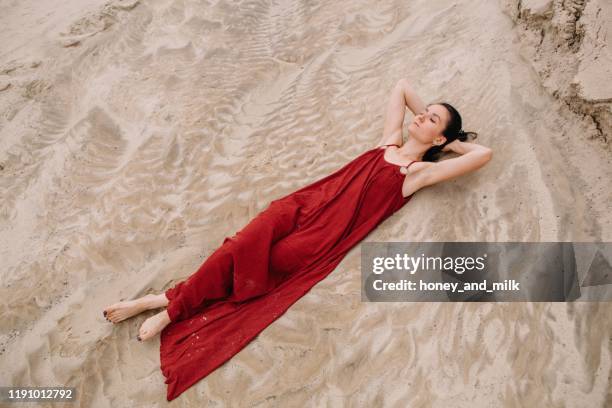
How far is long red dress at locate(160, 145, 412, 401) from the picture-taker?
7.73ft

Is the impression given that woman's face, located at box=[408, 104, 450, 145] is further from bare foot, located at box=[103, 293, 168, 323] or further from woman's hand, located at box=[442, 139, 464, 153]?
bare foot, located at box=[103, 293, 168, 323]

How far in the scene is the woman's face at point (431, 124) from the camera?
104 inches

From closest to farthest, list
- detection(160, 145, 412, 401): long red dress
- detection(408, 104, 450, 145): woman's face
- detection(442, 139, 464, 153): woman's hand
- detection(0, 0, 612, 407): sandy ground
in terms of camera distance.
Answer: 1. detection(0, 0, 612, 407): sandy ground
2. detection(160, 145, 412, 401): long red dress
3. detection(408, 104, 450, 145): woman's face
4. detection(442, 139, 464, 153): woman's hand

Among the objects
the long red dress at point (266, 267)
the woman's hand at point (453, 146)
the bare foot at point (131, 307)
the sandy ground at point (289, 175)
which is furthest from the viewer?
the woman's hand at point (453, 146)

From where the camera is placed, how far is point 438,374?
2.06 meters

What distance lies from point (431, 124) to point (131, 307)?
201cm

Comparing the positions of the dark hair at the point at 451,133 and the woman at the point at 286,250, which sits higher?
the dark hair at the point at 451,133

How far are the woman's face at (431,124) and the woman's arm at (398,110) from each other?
24cm

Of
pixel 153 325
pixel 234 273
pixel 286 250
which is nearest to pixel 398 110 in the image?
pixel 286 250

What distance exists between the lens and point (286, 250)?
2484mm

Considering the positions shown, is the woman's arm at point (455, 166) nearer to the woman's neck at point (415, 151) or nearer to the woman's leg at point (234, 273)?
the woman's neck at point (415, 151)

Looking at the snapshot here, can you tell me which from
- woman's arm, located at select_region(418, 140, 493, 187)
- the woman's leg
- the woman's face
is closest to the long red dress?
the woman's leg

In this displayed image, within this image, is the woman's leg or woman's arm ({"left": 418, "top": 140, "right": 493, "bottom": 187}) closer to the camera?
the woman's leg

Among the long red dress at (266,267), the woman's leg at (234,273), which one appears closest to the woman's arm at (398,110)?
the long red dress at (266,267)
